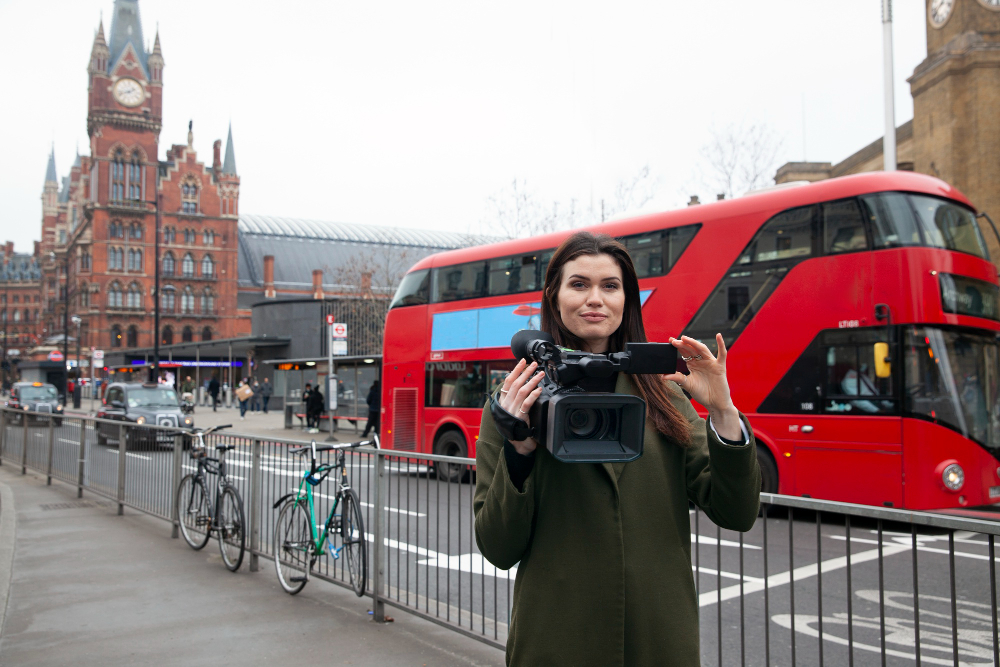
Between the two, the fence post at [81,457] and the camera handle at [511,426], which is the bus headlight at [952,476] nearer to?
the camera handle at [511,426]

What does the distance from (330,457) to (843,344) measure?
635cm

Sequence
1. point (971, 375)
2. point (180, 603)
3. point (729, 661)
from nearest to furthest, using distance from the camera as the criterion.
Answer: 1. point (729, 661)
2. point (180, 603)
3. point (971, 375)

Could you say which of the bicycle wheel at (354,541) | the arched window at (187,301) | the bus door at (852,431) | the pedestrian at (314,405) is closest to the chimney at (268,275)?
the arched window at (187,301)

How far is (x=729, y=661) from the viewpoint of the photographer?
468 cm

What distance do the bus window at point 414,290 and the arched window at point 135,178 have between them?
69997 mm

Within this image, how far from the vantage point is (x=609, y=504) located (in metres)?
1.87

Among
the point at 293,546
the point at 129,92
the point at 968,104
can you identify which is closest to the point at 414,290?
the point at 293,546

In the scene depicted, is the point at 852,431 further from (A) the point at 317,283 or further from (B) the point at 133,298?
(A) the point at 317,283

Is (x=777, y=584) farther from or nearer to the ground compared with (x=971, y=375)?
nearer to the ground

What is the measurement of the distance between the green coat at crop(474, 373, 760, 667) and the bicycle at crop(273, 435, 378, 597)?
12.4ft

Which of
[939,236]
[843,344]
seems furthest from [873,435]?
[939,236]

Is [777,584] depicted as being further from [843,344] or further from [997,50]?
[997,50]

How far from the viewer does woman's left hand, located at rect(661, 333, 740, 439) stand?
191 cm

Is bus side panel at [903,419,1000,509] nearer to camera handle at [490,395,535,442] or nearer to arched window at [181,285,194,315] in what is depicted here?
camera handle at [490,395,535,442]
